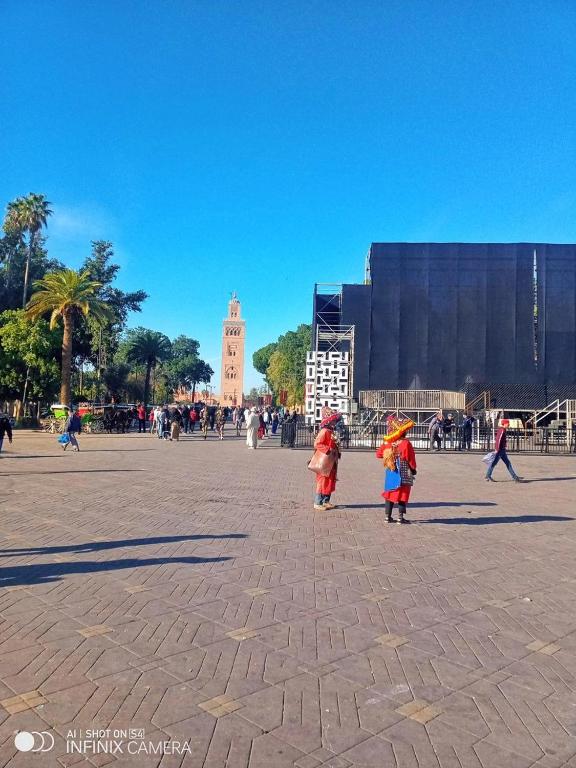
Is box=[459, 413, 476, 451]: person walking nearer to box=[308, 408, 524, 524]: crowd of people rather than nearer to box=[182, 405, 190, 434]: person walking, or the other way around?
box=[308, 408, 524, 524]: crowd of people

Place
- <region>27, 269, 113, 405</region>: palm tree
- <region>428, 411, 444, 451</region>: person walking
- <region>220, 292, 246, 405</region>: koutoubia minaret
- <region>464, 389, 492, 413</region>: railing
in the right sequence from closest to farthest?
<region>428, 411, 444, 451</region>: person walking → <region>27, 269, 113, 405</region>: palm tree → <region>464, 389, 492, 413</region>: railing → <region>220, 292, 246, 405</region>: koutoubia minaret

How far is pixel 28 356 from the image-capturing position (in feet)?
104

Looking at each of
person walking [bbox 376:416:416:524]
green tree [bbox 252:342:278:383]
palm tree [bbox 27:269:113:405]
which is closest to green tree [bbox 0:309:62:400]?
palm tree [bbox 27:269:113:405]

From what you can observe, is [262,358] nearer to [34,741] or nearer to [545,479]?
[545,479]

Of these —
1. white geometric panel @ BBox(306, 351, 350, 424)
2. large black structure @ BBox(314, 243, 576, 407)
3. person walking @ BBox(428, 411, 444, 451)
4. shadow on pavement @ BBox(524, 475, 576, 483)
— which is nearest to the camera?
shadow on pavement @ BBox(524, 475, 576, 483)

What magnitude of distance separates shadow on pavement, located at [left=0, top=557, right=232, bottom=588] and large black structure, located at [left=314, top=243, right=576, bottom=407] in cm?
3149

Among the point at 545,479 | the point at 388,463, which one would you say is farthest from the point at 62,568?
the point at 545,479

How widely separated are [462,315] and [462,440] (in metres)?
16.7

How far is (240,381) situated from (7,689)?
408 feet

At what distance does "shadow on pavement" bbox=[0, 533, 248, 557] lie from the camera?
19.9 ft

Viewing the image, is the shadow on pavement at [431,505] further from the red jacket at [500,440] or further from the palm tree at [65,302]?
the palm tree at [65,302]

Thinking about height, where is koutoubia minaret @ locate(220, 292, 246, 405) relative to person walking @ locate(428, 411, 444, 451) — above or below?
above

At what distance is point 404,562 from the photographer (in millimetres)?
6051

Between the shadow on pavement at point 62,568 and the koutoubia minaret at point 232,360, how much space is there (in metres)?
120
